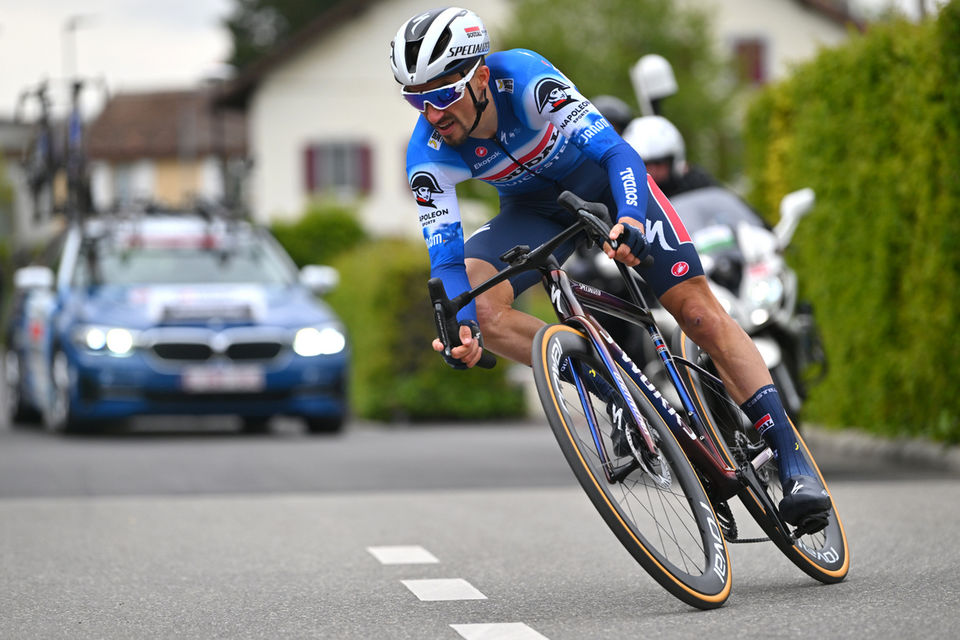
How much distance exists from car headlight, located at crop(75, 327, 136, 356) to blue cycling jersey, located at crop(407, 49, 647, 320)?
8178 millimetres

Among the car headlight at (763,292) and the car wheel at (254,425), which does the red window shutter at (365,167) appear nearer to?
the car wheel at (254,425)

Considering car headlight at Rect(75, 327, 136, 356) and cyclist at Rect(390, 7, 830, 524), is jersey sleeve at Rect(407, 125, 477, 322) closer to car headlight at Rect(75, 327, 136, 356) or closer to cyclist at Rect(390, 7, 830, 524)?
cyclist at Rect(390, 7, 830, 524)

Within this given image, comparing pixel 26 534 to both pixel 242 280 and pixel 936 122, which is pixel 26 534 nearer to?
pixel 936 122

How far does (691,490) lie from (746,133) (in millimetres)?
8965

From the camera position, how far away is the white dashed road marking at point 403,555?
6684 mm

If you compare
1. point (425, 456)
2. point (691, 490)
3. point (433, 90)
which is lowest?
point (425, 456)

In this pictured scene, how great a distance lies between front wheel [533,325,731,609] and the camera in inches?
192

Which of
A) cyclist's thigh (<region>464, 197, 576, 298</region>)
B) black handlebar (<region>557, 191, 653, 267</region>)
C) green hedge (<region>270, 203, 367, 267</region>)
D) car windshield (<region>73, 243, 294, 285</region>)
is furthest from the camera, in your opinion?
green hedge (<region>270, 203, 367, 267</region>)

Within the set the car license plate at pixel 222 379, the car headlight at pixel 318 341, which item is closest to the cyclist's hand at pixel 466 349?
the car license plate at pixel 222 379

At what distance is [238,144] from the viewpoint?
65.1m

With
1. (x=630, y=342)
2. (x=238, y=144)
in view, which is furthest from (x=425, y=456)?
(x=238, y=144)

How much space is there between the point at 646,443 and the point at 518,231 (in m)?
1.10

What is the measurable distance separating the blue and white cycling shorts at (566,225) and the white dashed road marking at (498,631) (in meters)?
1.26

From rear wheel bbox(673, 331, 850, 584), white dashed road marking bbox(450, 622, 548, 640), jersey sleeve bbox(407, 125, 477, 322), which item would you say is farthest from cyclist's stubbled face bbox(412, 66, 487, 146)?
white dashed road marking bbox(450, 622, 548, 640)
